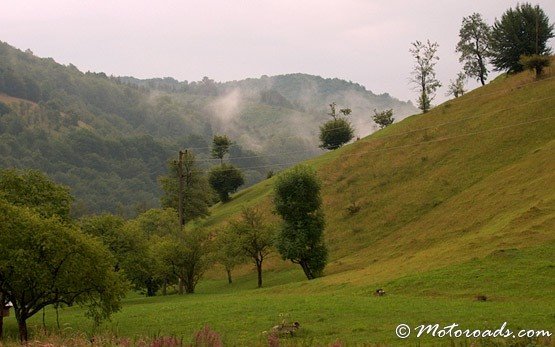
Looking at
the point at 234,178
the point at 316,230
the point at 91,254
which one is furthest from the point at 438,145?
the point at 91,254

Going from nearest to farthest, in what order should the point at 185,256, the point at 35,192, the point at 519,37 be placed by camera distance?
the point at 35,192 → the point at 185,256 → the point at 519,37

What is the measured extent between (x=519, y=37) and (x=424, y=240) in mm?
60275

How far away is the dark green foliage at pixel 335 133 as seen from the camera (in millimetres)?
140375

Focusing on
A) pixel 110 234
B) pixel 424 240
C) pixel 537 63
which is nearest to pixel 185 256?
pixel 110 234

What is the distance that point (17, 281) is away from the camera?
3316 cm

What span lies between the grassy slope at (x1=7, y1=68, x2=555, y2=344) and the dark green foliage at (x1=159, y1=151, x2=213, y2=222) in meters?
4.58

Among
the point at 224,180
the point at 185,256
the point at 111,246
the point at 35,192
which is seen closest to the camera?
the point at 35,192

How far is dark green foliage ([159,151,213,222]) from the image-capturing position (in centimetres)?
10738

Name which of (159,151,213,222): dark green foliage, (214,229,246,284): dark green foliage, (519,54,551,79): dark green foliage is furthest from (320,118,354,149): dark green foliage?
(214,229,246,284): dark green foliage

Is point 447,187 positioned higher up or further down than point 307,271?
higher up

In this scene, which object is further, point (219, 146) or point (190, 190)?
point (219, 146)

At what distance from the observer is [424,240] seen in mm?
58312

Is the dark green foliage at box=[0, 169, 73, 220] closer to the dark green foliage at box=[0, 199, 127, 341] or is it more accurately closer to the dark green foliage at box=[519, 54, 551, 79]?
the dark green foliage at box=[0, 199, 127, 341]

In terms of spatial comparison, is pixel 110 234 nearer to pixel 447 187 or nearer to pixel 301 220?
pixel 301 220
